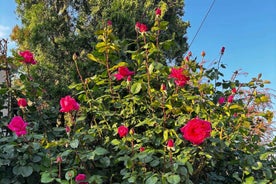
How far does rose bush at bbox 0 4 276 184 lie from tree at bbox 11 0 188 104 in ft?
16.2

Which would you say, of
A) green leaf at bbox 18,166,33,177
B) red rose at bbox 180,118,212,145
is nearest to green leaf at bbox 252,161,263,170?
red rose at bbox 180,118,212,145

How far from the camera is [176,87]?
218cm

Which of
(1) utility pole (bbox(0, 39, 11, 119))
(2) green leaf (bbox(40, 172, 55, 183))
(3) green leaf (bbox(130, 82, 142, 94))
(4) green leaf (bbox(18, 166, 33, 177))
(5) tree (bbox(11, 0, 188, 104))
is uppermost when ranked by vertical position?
(5) tree (bbox(11, 0, 188, 104))

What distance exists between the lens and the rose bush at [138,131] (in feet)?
6.02

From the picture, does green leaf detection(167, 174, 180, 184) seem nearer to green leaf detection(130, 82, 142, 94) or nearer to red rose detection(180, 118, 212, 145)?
red rose detection(180, 118, 212, 145)

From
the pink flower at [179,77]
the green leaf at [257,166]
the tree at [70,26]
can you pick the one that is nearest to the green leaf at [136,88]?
the pink flower at [179,77]

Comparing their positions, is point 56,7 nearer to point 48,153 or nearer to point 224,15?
point 224,15

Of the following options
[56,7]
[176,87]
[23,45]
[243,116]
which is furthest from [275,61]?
[23,45]

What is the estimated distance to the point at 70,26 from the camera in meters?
8.30

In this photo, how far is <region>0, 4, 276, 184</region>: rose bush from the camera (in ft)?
6.02

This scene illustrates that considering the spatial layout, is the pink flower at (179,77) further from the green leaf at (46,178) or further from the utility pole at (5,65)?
the utility pole at (5,65)

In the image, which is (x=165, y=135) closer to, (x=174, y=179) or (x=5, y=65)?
(x=174, y=179)

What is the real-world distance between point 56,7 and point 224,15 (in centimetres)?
497

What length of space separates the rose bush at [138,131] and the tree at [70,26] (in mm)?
4924
